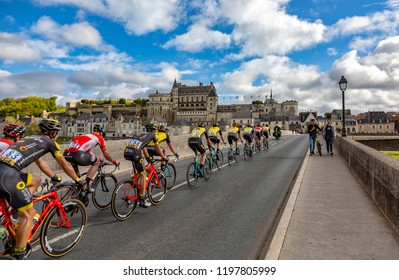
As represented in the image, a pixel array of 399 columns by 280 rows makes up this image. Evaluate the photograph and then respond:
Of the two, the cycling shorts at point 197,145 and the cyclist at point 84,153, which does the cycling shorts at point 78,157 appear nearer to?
the cyclist at point 84,153

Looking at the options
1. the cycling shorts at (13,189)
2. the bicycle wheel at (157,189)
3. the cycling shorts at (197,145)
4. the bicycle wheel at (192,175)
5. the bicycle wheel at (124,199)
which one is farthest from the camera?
the cycling shorts at (197,145)

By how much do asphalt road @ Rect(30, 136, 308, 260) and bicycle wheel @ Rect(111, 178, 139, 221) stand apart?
164mm

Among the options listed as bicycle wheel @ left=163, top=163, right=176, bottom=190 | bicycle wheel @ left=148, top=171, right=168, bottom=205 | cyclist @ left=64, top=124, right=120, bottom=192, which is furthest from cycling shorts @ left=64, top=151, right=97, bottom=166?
bicycle wheel @ left=163, top=163, right=176, bottom=190

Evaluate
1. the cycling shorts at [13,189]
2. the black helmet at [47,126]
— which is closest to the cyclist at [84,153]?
the black helmet at [47,126]

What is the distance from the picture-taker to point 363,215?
6.03 metres

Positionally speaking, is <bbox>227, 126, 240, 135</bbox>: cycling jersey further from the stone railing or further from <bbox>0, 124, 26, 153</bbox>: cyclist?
<bbox>0, 124, 26, 153</bbox>: cyclist

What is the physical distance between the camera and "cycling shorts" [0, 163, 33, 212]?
3738 millimetres

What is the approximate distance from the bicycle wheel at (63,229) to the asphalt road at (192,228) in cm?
14

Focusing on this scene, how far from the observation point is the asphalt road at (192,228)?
452 cm

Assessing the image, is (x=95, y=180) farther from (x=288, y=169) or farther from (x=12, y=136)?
(x=288, y=169)

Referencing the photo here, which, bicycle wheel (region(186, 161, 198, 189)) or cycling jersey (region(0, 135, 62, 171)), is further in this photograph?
bicycle wheel (region(186, 161, 198, 189))

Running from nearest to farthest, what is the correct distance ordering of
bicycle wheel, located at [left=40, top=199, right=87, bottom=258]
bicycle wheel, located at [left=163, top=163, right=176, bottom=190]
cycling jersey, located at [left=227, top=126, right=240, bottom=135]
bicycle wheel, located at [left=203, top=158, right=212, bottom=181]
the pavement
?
1. the pavement
2. bicycle wheel, located at [left=40, top=199, right=87, bottom=258]
3. bicycle wheel, located at [left=163, top=163, right=176, bottom=190]
4. bicycle wheel, located at [left=203, top=158, right=212, bottom=181]
5. cycling jersey, located at [left=227, top=126, right=240, bottom=135]

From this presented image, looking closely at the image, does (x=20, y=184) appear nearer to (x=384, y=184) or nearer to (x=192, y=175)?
(x=384, y=184)

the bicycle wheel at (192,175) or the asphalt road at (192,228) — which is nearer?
the asphalt road at (192,228)
